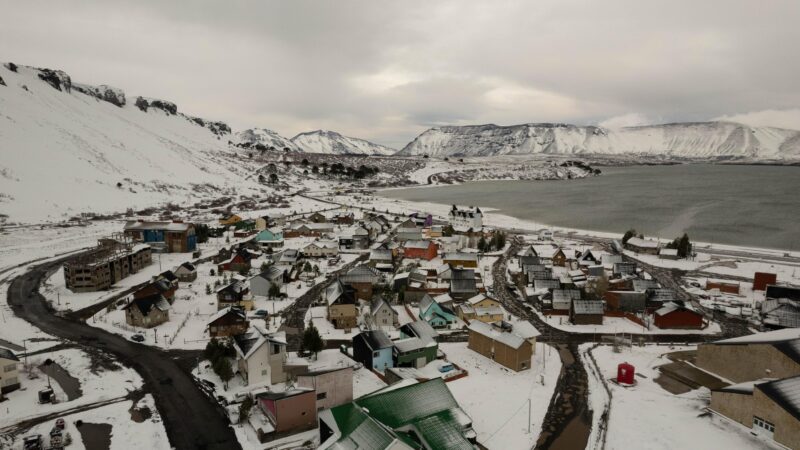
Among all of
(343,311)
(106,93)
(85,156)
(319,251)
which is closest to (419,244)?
(319,251)

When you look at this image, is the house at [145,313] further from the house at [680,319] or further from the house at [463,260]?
the house at [680,319]

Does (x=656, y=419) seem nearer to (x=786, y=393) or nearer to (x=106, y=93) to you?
(x=786, y=393)

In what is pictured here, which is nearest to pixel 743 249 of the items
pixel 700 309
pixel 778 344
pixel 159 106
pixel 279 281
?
pixel 700 309

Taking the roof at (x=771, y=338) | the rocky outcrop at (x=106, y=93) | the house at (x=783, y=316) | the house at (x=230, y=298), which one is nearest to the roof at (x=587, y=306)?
the roof at (x=771, y=338)

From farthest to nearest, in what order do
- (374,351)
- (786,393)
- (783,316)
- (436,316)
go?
1. (436,316)
2. (783,316)
3. (374,351)
4. (786,393)

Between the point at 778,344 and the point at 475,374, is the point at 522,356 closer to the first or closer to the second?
the point at 475,374
